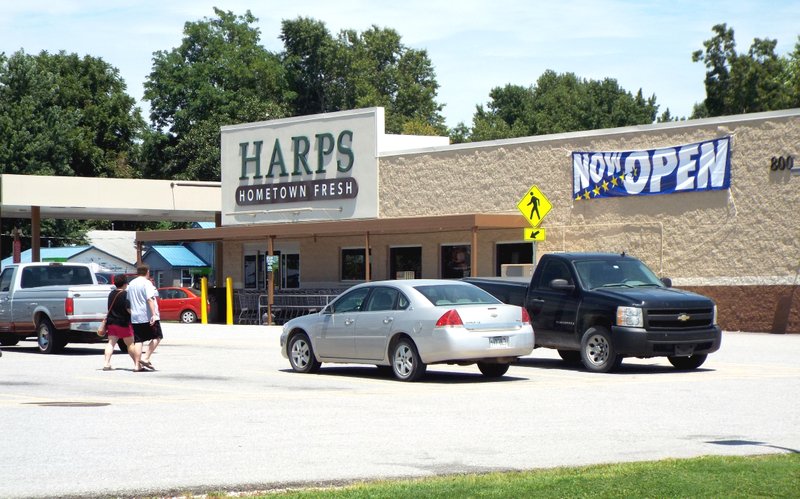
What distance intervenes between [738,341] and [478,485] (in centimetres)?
2086

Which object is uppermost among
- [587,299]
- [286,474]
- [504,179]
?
[504,179]

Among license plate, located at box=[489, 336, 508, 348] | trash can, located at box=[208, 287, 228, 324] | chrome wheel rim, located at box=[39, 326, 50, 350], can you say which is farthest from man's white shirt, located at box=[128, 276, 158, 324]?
trash can, located at box=[208, 287, 228, 324]

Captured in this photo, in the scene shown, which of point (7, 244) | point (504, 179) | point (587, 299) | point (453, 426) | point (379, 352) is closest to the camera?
point (453, 426)

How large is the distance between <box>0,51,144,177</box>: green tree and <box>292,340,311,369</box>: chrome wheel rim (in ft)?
188

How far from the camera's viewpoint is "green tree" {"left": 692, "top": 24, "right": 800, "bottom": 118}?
2879 inches

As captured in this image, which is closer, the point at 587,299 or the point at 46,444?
the point at 46,444

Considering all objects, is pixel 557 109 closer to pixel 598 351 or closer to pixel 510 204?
pixel 510 204

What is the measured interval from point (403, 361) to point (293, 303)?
22754 mm

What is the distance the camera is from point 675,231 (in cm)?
3344

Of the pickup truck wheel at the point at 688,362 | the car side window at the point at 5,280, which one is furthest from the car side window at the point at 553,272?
the car side window at the point at 5,280

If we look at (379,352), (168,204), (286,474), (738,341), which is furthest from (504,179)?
(286,474)

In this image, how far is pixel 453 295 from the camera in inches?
741

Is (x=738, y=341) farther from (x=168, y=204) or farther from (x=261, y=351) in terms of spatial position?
(x=168, y=204)

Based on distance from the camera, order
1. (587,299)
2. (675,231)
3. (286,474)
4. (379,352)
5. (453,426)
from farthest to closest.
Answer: (675,231) < (587,299) < (379,352) < (453,426) < (286,474)
